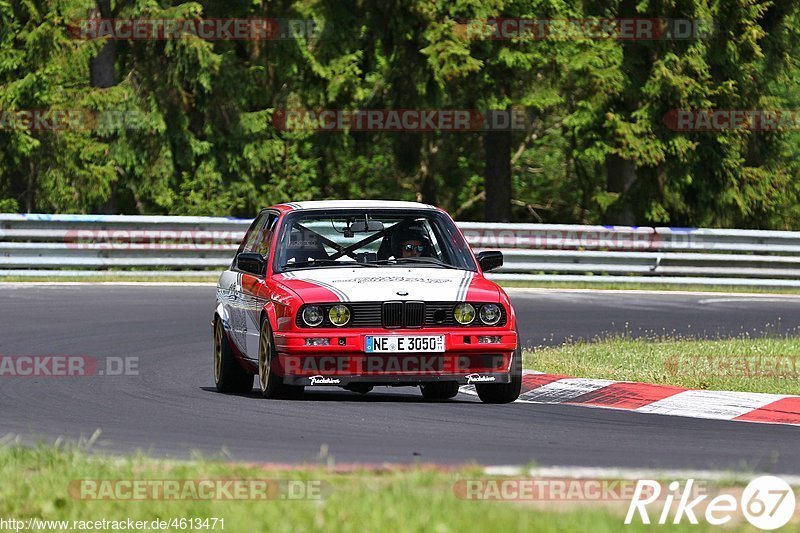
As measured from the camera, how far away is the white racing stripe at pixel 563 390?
41.1ft

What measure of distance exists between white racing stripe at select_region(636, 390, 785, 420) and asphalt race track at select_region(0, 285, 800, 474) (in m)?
0.46

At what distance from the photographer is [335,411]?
1083 cm

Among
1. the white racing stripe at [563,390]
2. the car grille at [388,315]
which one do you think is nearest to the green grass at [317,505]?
the car grille at [388,315]

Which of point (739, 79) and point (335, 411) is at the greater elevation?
point (739, 79)

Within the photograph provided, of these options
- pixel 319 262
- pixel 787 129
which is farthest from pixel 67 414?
pixel 787 129

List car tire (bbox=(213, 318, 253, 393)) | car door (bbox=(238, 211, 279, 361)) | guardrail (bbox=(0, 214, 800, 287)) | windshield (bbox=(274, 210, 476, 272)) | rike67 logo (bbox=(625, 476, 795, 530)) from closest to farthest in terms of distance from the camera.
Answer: rike67 logo (bbox=(625, 476, 795, 530)), car door (bbox=(238, 211, 279, 361)), windshield (bbox=(274, 210, 476, 272)), car tire (bbox=(213, 318, 253, 393)), guardrail (bbox=(0, 214, 800, 287))

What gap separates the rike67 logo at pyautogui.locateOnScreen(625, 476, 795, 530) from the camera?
6465 millimetres

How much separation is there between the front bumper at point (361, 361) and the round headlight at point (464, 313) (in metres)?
0.09

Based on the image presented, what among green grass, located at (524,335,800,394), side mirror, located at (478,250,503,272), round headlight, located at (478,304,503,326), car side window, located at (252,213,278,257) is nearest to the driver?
side mirror, located at (478,250,503,272)

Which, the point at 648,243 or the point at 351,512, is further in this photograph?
the point at 648,243

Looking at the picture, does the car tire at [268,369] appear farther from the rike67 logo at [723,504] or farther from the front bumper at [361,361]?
the rike67 logo at [723,504]

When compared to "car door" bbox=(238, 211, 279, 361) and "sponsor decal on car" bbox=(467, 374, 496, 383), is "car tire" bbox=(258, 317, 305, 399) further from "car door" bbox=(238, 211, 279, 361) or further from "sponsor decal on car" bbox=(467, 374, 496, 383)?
"sponsor decal on car" bbox=(467, 374, 496, 383)

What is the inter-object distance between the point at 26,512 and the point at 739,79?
29.2 m

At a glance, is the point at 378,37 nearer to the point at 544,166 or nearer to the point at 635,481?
the point at 544,166
